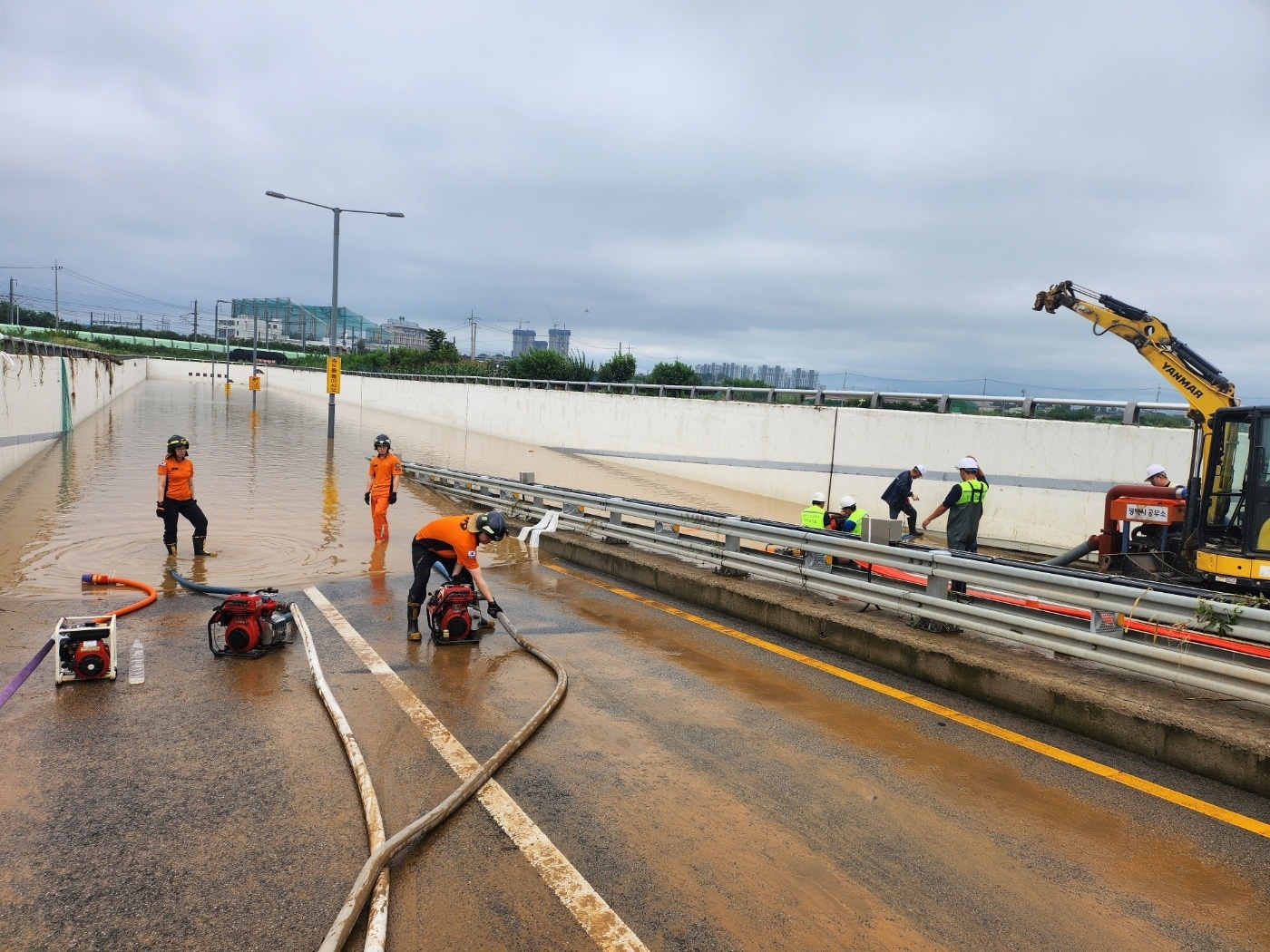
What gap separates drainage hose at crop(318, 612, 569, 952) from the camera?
314 centimetres

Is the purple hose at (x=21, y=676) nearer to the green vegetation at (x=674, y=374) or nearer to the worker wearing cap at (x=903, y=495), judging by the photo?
the worker wearing cap at (x=903, y=495)

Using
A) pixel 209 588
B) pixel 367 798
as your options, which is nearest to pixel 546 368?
pixel 209 588

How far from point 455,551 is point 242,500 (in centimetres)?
1048

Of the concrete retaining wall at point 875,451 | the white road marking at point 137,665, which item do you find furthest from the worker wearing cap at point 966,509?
the white road marking at point 137,665

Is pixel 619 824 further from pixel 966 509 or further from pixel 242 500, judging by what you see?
pixel 242 500

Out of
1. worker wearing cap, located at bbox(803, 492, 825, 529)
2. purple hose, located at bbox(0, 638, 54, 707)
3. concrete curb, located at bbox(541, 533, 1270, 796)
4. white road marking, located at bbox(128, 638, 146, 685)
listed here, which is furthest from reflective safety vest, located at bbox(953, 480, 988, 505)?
purple hose, located at bbox(0, 638, 54, 707)

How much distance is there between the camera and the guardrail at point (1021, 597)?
518cm

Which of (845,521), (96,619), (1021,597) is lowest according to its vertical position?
(96,619)

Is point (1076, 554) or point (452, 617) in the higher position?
point (1076, 554)

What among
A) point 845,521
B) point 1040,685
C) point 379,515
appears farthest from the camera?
point 379,515

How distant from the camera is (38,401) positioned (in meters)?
21.9

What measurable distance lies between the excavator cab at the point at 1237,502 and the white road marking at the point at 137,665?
9.50m

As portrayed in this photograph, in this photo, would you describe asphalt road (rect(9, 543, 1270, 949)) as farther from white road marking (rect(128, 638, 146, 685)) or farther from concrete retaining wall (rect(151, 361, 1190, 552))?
concrete retaining wall (rect(151, 361, 1190, 552))

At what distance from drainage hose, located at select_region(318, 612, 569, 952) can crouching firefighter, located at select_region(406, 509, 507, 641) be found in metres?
1.76
